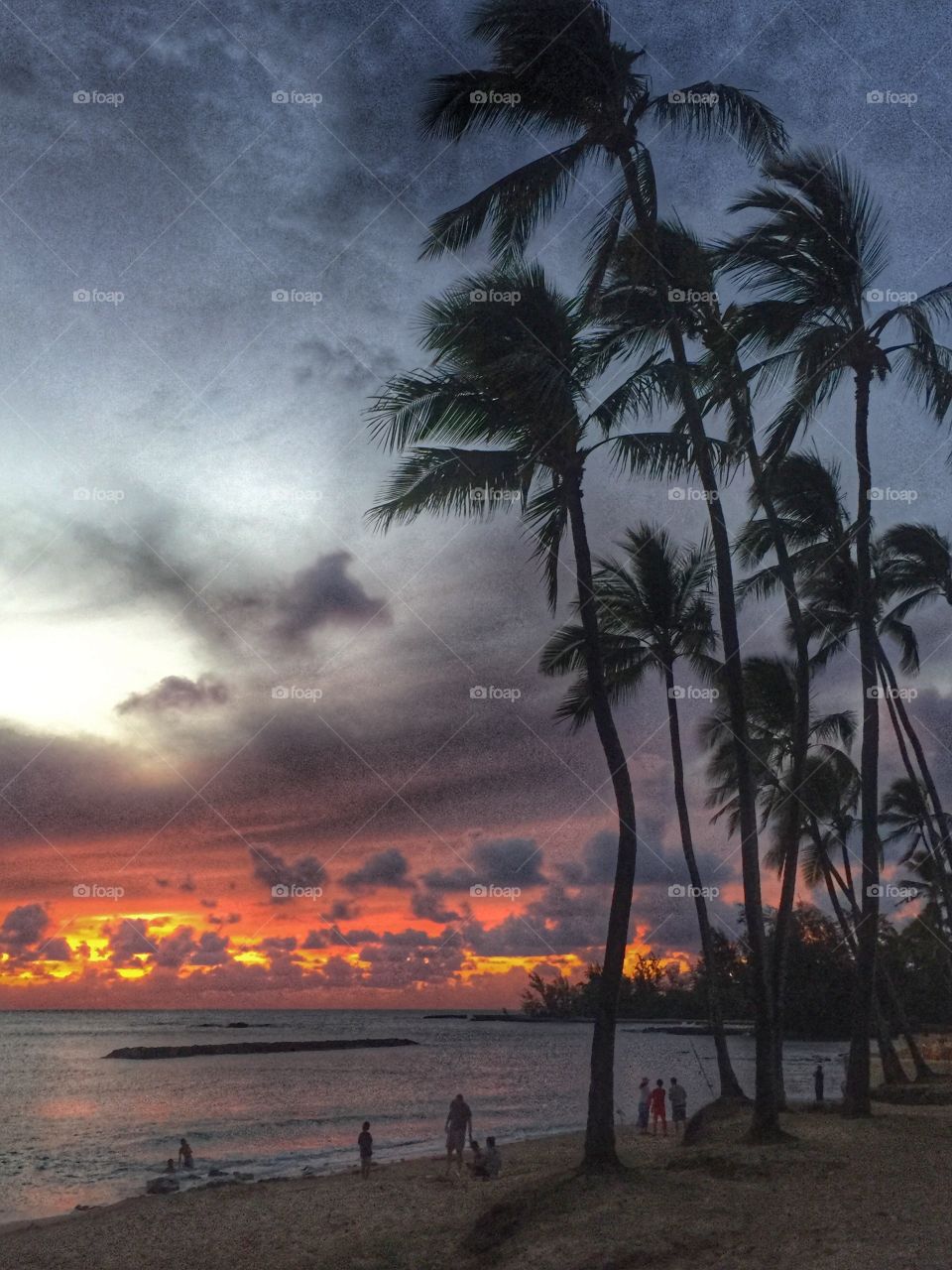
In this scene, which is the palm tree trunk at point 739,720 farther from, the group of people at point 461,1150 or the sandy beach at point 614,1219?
the group of people at point 461,1150

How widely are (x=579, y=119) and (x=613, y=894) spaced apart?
1102cm

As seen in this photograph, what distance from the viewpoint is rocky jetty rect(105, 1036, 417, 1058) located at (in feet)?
313

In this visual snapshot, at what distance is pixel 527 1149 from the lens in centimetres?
2645

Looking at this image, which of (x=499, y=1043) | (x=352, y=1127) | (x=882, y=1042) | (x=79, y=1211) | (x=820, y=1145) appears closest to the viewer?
(x=820, y=1145)

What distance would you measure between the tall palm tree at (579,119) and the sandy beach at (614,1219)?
277cm

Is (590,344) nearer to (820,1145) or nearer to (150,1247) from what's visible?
(820,1145)

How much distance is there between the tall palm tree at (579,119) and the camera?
1498 centimetres

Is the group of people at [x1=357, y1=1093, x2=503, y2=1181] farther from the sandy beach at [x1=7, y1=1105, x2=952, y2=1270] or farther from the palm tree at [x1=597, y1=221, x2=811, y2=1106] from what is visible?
the palm tree at [x1=597, y1=221, x2=811, y2=1106]

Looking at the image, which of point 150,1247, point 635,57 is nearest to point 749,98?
point 635,57

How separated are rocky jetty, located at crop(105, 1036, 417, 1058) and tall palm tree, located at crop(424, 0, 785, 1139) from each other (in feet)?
305

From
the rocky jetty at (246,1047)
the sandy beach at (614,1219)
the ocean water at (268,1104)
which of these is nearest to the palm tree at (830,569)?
the sandy beach at (614,1219)

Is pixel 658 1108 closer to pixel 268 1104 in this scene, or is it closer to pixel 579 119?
pixel 579 119

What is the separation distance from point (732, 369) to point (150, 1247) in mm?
15320

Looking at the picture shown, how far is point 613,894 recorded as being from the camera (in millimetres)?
13922
